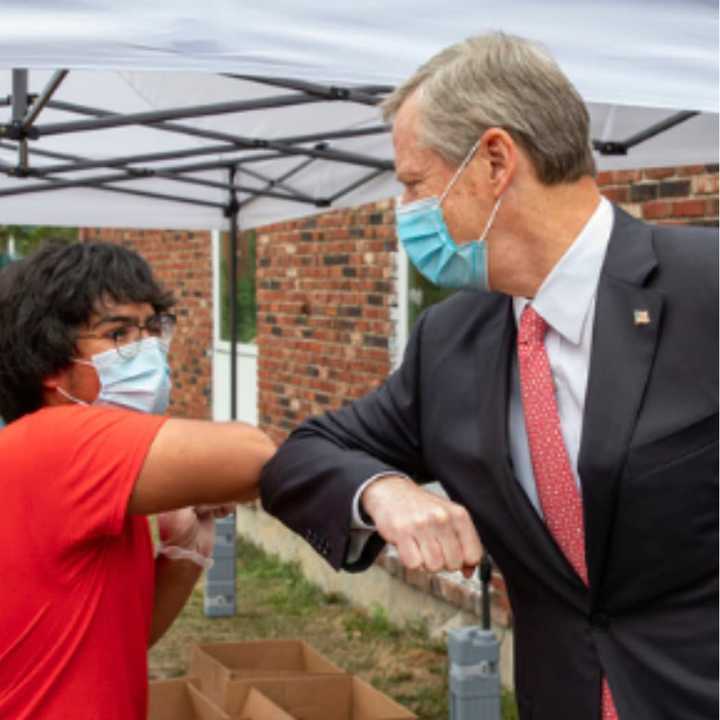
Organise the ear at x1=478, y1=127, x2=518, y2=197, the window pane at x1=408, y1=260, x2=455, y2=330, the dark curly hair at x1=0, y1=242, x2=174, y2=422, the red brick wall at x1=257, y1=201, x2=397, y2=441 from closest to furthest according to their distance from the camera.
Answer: the ear at x1=478, y1=127, x2=518, y2=197, the dark curly hair at x1=0, y1=242, x2=174, y2=422, the window pane at x1=408, y1=260, x2=455, y2=330, the red brick wall at x1=257, y1=201, x2=397, y2=441

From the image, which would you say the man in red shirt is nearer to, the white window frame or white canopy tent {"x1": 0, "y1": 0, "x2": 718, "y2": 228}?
white canopy tent {"x1": 0, "y1": 0, "x2": 718, "y2": 228}

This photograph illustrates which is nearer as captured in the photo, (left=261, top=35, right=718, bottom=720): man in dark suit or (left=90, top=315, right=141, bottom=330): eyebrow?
(left=261, top=35, right=718, bottom=720): man in dark suit

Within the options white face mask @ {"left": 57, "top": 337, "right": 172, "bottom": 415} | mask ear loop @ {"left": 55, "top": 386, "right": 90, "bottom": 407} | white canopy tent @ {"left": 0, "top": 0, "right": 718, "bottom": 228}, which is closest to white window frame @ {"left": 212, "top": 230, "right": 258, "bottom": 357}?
white canopy tent @ {"left": 0, "top": 0, "right": 718, "bottom": 228}

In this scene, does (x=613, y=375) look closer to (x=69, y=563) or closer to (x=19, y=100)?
(x=69, y=563)

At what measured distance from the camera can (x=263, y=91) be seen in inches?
196

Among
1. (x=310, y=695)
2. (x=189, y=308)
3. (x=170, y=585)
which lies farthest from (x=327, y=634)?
(x=170, y=585)

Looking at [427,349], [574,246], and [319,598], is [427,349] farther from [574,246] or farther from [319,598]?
[319,598]

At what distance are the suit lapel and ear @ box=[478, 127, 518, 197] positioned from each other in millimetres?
205

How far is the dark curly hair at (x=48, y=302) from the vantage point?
2559 millimetres

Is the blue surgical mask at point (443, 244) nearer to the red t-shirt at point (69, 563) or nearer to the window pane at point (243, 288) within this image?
the red t-shirt at point (69, 563)

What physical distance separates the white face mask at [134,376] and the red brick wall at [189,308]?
845 cm

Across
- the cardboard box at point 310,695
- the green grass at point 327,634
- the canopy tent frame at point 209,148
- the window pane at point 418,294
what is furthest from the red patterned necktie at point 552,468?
the window pane at point 418,294

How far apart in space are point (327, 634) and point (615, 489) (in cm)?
589

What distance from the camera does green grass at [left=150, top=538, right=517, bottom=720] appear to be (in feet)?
21.7
